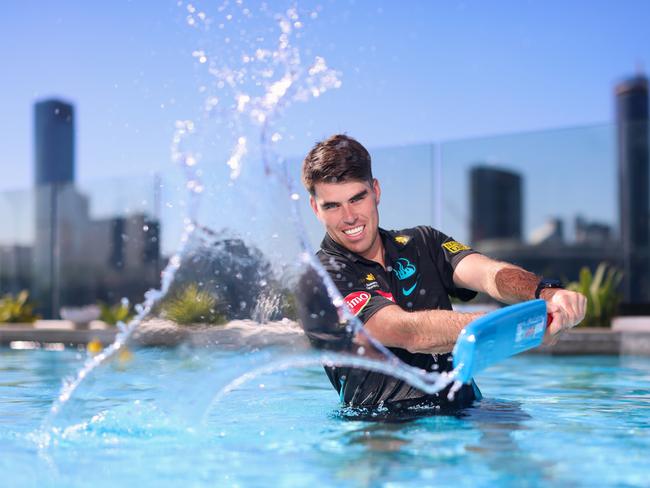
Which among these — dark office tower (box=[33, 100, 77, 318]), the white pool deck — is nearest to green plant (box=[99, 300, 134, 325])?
the white pool deck

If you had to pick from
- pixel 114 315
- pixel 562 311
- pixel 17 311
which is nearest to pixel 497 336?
pixel 562 311

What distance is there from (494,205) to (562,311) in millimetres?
8628

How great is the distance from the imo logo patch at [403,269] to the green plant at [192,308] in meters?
0.81

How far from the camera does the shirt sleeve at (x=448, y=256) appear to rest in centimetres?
394

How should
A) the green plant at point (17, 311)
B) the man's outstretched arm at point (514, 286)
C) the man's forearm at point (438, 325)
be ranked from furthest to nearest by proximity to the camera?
1. the green plant at point (17, 311)
2. the man's outstretched arm at point (514, 286)
3. the man's forearm at point (438, 325)

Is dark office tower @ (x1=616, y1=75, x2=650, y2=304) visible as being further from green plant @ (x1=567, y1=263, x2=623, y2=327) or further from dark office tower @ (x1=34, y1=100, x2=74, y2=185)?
dark office tower @ (x1=34, y1=100, x2=74, y2=185)

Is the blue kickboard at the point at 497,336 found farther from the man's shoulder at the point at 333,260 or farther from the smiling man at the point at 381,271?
the man's shoulder at the point at 333,260

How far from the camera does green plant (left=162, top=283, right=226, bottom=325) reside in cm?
364

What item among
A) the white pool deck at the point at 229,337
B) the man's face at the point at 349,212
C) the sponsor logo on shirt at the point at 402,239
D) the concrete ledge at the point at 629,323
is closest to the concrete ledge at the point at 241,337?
the white pool deck at the point at 229,337

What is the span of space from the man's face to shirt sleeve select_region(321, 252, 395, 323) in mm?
108

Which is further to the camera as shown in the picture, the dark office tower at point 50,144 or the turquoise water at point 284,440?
the dark office tower at point 50,144

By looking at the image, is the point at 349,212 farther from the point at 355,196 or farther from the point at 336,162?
the point at 336,162

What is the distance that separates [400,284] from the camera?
152 inches

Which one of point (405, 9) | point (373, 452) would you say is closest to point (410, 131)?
point (405, 9)
